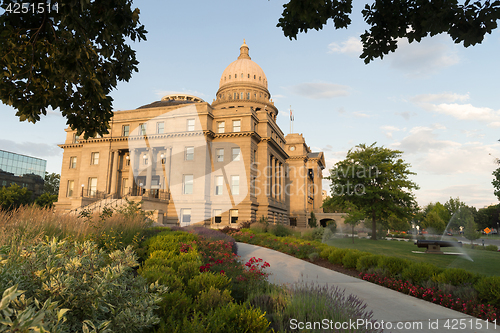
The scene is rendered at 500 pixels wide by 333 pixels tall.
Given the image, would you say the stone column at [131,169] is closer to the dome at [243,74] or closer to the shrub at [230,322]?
the dome at [243,74]

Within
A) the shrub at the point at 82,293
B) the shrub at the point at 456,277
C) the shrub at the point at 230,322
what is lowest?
the shrub at the point at 456,277

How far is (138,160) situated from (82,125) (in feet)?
136

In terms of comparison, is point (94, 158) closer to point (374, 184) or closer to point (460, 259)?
point (374, 184)

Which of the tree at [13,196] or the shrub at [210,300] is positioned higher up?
the tree at [13,196]

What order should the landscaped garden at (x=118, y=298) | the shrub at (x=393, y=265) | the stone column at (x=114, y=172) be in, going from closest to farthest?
the landscaped garden at (x=118, y=298) → the shrub at (x=393, y=265) → the stone column at (x=114, y=172)

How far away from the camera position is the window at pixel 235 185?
4278cm

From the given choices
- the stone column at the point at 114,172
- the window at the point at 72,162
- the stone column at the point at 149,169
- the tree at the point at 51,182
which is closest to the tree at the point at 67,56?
the stone column at the point at 149,169

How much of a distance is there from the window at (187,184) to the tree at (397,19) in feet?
122

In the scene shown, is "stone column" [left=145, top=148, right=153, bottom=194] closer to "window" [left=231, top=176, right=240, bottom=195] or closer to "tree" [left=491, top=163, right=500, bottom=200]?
"window" [left=231, top=176, right=240, bottom=195]

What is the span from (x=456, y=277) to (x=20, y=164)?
121 m

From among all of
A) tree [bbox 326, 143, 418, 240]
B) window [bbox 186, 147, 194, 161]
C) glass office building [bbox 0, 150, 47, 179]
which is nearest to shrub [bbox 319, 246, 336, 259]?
tree [bbox 326, 143, 418, 240]

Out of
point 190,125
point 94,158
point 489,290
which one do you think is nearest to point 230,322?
point 489,290

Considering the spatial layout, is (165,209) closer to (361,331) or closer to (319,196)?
(361,331)

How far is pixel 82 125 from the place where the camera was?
27.6 feet
